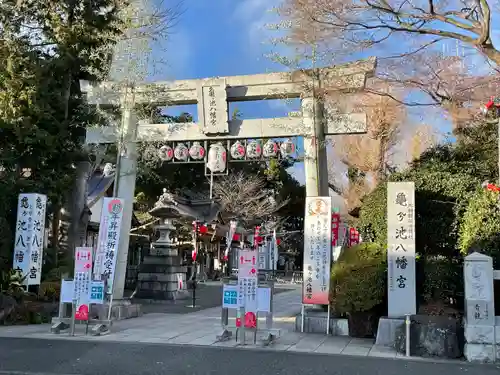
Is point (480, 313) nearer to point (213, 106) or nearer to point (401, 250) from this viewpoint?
point (401, 250)

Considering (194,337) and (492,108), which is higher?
(492,108)

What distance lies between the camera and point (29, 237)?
1302 centimetres

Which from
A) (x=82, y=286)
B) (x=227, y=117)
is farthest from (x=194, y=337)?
(x=227, y=117)

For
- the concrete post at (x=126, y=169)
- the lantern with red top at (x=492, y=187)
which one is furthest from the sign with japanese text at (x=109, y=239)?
the lantern with red top at (x=492, y=187)

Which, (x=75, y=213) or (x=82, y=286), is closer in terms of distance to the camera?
(x=82, y=286)

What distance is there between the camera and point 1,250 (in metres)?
13.2

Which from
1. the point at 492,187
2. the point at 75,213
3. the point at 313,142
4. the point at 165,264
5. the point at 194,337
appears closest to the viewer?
the point at 492,187

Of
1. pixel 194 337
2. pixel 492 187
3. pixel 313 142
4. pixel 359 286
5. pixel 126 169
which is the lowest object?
pixel 194 337

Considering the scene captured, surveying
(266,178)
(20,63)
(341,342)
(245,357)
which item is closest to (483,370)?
(341,342)

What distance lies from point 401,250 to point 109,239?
6955 millimetres

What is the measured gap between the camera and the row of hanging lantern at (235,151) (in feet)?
43.1

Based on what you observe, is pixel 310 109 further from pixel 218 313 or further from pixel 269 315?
pixel 218 313

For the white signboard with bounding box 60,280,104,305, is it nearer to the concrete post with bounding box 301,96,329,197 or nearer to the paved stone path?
the paved stone path

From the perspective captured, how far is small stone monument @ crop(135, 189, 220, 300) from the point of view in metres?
19.8
